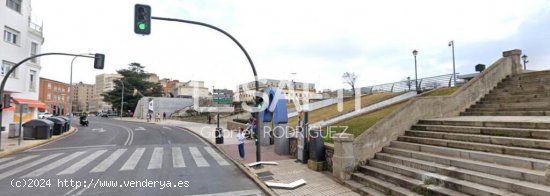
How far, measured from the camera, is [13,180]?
9.70 meters

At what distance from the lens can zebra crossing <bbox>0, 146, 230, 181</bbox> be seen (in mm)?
11203

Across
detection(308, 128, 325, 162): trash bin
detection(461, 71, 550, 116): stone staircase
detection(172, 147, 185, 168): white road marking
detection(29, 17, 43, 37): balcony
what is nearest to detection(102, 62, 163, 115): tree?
detection(29, 17, 43, 37): balcony

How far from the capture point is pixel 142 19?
9.73 metres

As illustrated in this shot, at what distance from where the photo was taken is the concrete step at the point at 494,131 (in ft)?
24.4

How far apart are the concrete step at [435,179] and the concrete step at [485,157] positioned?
0.97 metres

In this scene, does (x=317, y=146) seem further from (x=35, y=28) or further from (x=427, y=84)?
(x=35, y=28)

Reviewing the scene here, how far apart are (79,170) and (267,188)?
704 cm

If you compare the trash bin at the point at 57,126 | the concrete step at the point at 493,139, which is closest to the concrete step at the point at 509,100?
the concrete step at the point at 493,139

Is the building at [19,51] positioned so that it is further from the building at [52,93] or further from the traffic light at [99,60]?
the building at [52,93]

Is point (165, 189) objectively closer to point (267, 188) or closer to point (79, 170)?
point (267, 188)

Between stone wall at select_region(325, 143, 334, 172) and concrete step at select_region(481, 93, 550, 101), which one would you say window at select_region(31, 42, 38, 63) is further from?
concrete step at select_region(481, 93, 550, 101)

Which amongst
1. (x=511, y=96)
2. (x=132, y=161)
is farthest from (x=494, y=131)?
(x=132, y=161)

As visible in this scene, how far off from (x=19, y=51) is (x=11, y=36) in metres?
1.43

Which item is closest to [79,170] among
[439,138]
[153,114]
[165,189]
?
[165,189]
